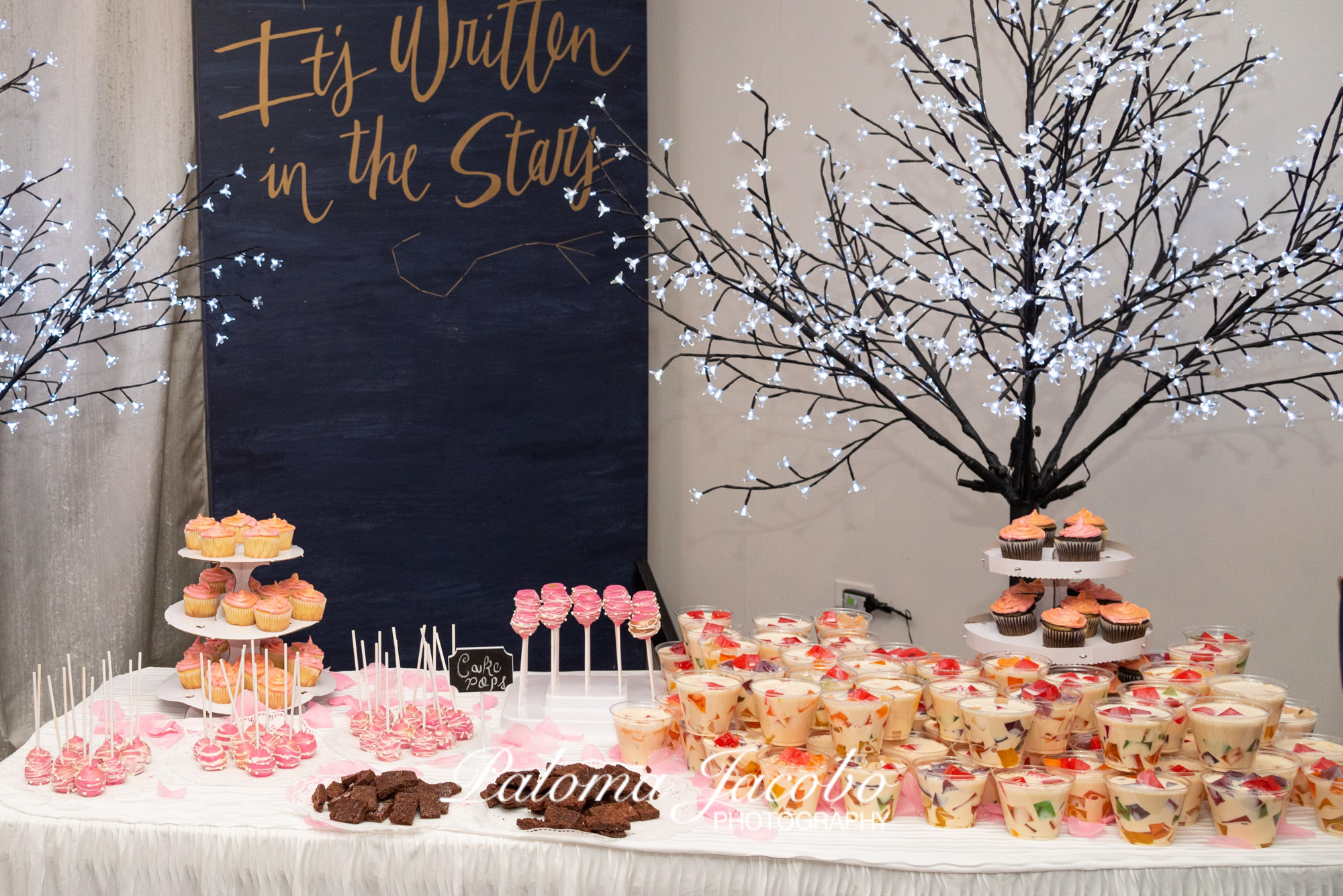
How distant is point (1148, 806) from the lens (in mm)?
1408

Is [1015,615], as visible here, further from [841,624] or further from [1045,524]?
[841,624]

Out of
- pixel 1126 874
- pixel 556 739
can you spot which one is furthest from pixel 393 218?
pixel 1126 874

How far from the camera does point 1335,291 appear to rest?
2.00 meters

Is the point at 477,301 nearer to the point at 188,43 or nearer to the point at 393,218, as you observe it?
the point at 393,218

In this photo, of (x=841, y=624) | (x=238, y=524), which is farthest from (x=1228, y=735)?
(x=238, y=524)

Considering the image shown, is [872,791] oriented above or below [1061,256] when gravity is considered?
below

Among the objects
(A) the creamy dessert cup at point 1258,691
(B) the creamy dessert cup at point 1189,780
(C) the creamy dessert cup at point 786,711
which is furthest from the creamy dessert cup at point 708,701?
(A) the creamy dessert cup at point 1258,691

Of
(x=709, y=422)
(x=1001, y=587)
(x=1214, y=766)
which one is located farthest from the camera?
(x=709, y=422)

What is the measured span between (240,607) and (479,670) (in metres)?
0.48

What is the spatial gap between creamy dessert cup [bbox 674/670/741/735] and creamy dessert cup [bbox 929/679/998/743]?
307 mm

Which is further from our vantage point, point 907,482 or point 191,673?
point 907,482

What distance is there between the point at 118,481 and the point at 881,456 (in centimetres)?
256

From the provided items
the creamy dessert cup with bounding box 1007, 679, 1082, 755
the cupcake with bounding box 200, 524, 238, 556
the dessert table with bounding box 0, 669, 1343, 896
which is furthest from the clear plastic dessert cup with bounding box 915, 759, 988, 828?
the cupcake with bounding box 200, 524, 238, 556

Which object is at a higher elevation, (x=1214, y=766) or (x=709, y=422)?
(x=709, y=422)
